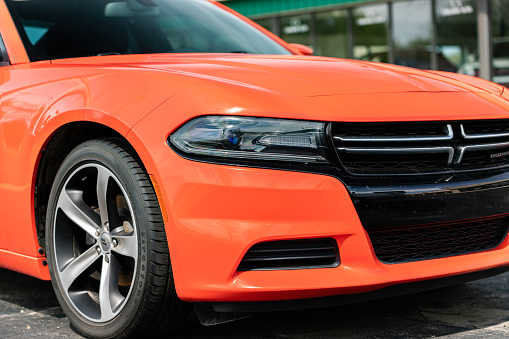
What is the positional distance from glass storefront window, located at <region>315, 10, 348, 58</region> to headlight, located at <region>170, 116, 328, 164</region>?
47.3 feet

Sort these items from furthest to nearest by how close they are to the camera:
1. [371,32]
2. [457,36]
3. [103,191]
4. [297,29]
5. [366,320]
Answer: [297,29] → [371,32] → [457,36] → [366,320] → [103,191]

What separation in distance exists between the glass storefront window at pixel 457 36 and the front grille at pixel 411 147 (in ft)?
40.5

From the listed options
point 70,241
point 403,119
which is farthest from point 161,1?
point 403,119

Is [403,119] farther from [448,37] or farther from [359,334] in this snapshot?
[448,37]

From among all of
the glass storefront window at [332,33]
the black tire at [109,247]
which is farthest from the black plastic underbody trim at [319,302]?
the glass storefront window at [332,33]

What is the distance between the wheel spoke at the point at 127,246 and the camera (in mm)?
2645

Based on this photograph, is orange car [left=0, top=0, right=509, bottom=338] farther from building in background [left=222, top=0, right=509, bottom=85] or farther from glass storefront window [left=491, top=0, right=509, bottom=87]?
building in background [left=222, top=0, right=509, bottom=85]

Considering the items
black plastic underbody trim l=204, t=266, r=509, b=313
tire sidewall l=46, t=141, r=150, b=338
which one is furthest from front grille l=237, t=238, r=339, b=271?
tire sidewall l=46, t=141, r=150, b=338

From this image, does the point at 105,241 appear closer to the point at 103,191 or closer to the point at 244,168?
the point at 103,191

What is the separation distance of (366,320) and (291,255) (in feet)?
2.38

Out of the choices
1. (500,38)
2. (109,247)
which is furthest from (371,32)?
(109,247)

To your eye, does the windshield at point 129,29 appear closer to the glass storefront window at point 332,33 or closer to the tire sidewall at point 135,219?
the tire sidewall at point 135,219

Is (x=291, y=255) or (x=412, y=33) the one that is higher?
(x=291, y=255)

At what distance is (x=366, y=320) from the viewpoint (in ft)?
9.97
